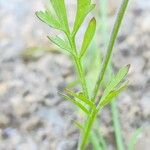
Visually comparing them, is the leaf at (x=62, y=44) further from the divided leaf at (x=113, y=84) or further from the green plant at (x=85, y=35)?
the divided leaf at (x=113, y=84)

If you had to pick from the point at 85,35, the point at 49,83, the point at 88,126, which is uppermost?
the point at 49,83

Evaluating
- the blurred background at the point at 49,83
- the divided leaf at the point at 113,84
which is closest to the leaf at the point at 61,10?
the divided leaf at the point at 113,84

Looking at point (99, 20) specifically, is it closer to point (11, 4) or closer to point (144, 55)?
point (144, 55)

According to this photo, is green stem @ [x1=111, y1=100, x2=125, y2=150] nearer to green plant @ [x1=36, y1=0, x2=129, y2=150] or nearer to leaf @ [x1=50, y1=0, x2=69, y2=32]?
green plant @ [x1=36, y1=0, x2=129, y2=150]

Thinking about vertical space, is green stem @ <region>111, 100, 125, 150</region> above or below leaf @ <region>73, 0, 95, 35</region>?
below

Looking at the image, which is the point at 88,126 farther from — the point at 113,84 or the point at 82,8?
the point at 82,8

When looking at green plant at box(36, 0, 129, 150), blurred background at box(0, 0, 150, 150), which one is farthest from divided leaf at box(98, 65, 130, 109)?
blurred background at box(0, 0, 150, 150)

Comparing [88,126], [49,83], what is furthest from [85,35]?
[49,83]

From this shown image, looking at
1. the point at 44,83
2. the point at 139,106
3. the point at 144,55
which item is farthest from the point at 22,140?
the point at 144,55

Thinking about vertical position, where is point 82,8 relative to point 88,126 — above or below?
above
